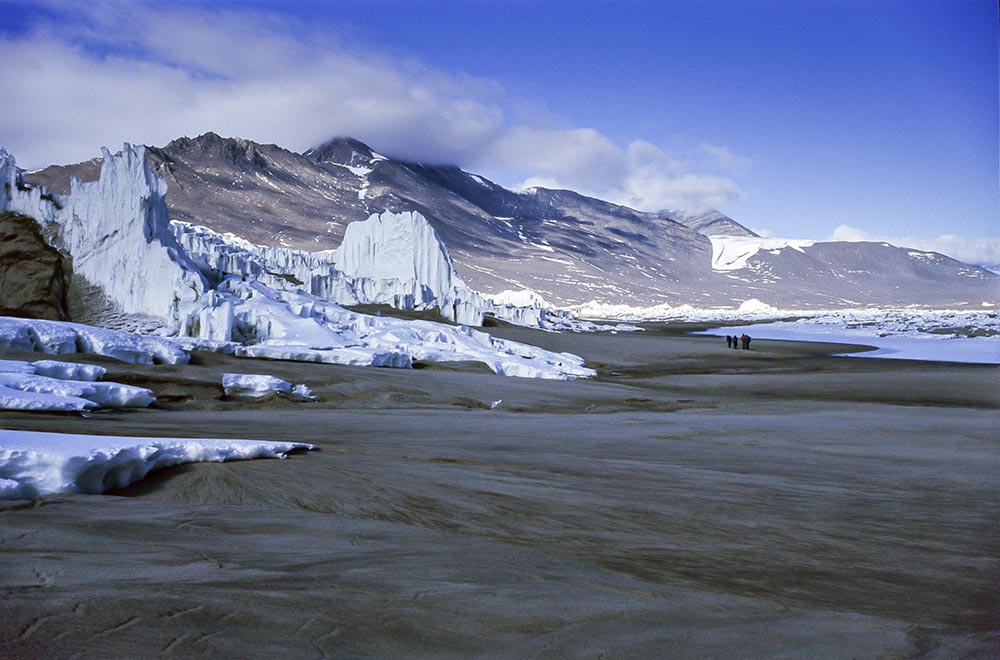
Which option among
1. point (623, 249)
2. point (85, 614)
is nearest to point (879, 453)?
point (85, 614)

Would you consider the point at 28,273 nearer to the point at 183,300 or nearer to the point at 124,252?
the point at 124,252

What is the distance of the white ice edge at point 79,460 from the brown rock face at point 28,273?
47.0 ft

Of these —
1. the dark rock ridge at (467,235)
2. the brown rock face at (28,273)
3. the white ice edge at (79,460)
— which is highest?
the dark rock ridge at (467,235)

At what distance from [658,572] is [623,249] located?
194m

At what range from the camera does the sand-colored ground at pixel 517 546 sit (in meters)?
2.06

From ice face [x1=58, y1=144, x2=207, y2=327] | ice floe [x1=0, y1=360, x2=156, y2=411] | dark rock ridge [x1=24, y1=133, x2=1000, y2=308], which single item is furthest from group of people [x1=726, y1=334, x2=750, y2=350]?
dark rock ridge [x1=24, y1=133, x2=1000, y2=308]

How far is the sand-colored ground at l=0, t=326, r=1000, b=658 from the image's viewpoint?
81.2 inches

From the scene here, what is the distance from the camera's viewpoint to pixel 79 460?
3760mm

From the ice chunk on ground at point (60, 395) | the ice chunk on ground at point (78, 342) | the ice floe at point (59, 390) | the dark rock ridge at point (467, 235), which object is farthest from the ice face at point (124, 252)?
the dark rock ridge at point (467, 235)

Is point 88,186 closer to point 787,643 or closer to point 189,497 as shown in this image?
point 189,497

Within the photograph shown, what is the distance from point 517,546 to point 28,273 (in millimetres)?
17315

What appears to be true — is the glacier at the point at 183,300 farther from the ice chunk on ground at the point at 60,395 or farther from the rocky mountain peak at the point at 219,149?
the rocky mountain peak at the point at 219,149

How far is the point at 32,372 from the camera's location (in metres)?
8.66

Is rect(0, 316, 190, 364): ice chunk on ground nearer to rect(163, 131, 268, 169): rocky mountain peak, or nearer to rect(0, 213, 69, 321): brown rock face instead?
rect(0, 213, 69, 321): brown rock face
